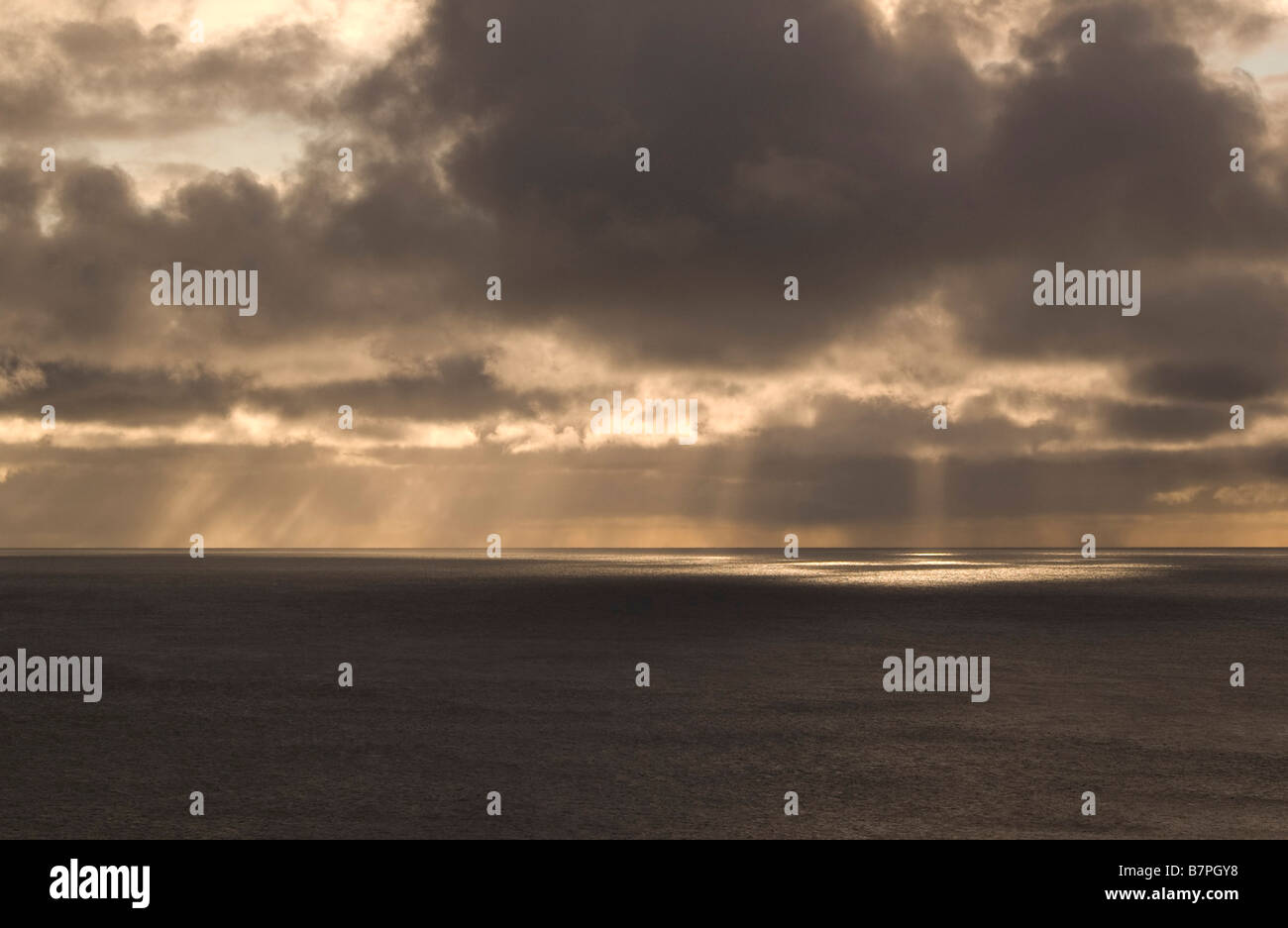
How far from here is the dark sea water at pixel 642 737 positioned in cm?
1842

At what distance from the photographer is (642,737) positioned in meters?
25.8

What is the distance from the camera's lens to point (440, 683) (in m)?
35.8

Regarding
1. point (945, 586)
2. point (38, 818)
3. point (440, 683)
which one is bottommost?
point (38, 818)

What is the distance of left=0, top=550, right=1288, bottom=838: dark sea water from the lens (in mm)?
18422
